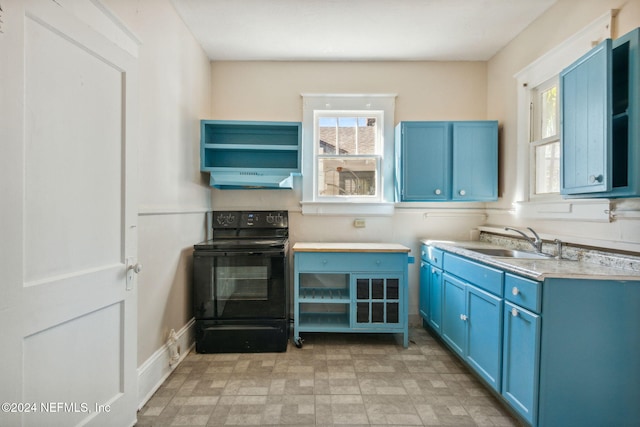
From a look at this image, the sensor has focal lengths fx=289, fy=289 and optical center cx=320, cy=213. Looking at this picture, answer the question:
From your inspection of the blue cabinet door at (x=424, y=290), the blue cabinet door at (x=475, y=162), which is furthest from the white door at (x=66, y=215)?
the blue cabinet door at (x=475, y=162)

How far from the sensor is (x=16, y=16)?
3.29ft

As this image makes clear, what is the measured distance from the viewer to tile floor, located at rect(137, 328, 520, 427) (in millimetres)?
1708

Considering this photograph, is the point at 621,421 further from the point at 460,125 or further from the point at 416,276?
the point at 460,125

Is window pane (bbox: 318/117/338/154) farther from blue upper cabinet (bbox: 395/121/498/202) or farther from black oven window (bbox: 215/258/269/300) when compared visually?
black oven window (bbox: 215/258/269/300)

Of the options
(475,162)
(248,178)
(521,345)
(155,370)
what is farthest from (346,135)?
(155,370)

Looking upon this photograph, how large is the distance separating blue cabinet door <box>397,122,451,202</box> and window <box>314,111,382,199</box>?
0.43 m

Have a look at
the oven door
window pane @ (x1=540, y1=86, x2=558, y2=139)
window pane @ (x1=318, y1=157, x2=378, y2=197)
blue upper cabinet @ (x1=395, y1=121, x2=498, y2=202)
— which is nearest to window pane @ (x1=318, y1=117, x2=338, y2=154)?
window pane @ (x1=318, y1=157, x2=378, y2=197)

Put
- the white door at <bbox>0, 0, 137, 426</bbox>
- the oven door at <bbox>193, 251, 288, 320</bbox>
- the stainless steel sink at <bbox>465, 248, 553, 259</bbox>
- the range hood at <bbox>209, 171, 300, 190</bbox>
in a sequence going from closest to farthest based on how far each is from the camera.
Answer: the white door at <bbox>0, 0, 137, 426</bbox>
the stainless steel sink at <bbox>465, 248, 553, 259</bbox>
the oven door at <bbox>193, 251, 288, 320</bbox>
the range hood at <bbox>209, 171, 300, 190</bbox>

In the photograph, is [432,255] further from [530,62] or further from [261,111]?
[261,111]

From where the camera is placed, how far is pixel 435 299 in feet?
8.77

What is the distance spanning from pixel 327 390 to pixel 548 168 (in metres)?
2.43

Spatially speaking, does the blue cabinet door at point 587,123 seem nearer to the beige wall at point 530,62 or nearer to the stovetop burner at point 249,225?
the beige wall at point 530,62

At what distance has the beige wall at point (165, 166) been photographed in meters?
1.85

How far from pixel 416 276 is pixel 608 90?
2.16 m
